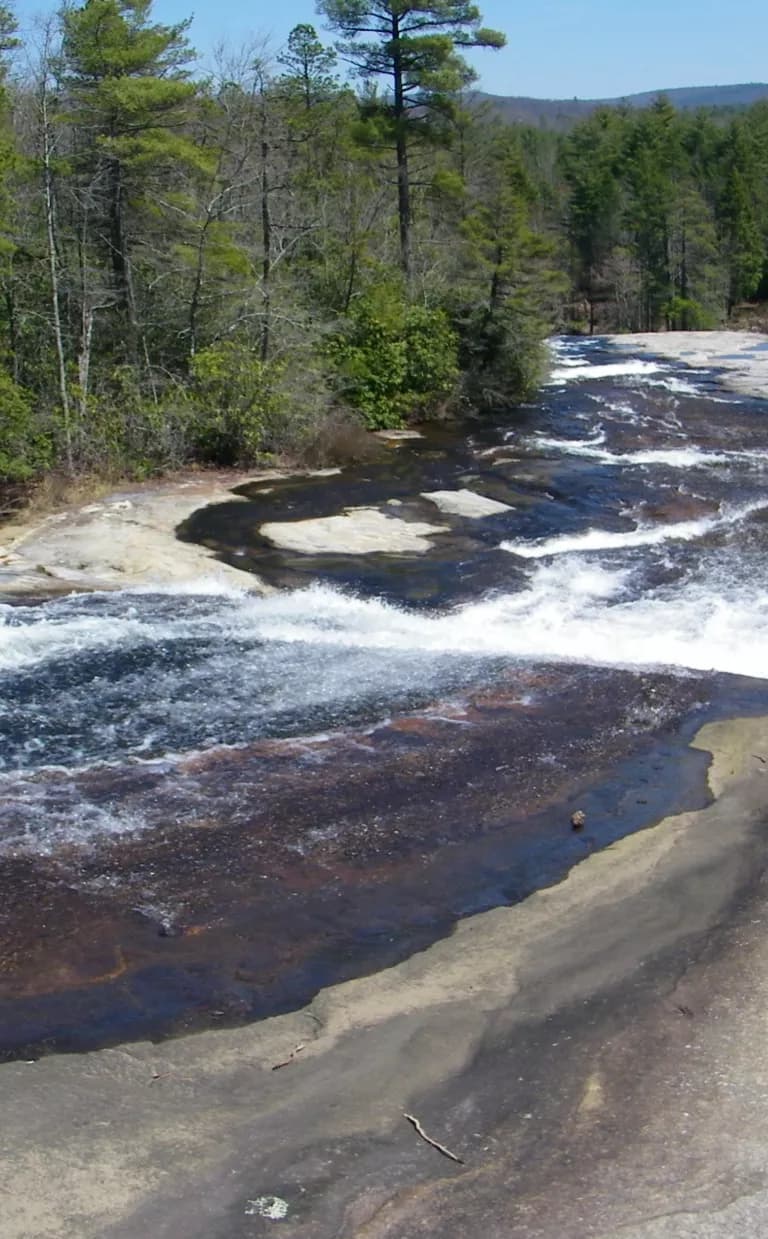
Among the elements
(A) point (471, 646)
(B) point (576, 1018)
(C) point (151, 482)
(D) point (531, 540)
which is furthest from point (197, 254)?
(B) point (576, 1018)

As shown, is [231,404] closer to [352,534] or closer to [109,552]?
[352,534]

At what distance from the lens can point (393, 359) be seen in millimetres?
27234

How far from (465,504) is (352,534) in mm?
2807

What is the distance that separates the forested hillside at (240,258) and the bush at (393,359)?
2.1 inches

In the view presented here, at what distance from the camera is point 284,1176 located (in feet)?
→ 15.8

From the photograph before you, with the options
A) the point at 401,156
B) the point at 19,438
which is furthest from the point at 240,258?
the point at 401,156

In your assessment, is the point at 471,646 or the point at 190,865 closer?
the point at 190,865

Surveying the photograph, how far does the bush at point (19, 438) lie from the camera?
1716cm

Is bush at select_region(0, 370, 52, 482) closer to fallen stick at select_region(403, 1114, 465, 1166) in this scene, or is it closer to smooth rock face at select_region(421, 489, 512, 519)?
smooth rock face at select_region(421, 489, 512, 519)

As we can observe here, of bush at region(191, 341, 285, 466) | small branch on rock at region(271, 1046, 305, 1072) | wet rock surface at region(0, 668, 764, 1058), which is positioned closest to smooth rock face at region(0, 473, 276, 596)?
bush at region(191, 341, 285, 466)

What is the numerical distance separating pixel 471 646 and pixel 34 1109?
754 centimetres

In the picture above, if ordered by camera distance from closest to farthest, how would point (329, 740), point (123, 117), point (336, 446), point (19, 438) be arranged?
1. point (329, 740)
2. point (19, 438)
3. point (123, 117)
4. point (336, 446)

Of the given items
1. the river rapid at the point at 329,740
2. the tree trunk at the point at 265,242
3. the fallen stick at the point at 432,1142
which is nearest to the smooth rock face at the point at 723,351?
the tree trunk at the point at 265,242

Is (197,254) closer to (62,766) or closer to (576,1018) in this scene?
(62,766)
